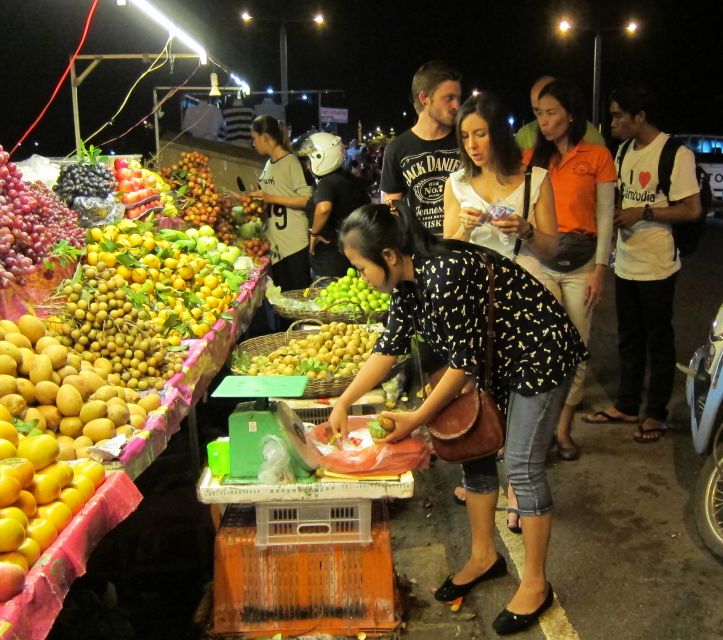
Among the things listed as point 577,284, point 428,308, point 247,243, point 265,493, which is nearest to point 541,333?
point 428,308

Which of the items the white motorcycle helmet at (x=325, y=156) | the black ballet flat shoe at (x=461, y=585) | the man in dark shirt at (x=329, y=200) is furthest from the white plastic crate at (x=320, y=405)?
the white motorcycle helmet at (x=325, y=156)

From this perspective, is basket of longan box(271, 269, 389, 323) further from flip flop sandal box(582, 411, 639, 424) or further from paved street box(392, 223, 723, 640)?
flip flop sandal box(582, 411, 639, 424)

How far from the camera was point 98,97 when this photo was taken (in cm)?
1449

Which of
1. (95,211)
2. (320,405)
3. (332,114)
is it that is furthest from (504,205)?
(332,114)

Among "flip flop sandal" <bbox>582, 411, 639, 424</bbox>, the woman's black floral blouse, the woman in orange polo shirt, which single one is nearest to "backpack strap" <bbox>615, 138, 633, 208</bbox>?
the woman in orange polo shirt

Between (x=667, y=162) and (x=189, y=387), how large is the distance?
317 centimetres

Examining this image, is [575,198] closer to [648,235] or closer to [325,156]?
[648,235]

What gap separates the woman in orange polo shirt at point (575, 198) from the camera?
13.8ft

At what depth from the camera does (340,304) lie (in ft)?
18.0

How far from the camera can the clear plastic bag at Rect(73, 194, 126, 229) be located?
16.3ft

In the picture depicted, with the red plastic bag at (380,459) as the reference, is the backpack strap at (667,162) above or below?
above

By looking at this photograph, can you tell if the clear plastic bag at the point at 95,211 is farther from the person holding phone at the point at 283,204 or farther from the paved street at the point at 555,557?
the person holding phone at the point at 283,204

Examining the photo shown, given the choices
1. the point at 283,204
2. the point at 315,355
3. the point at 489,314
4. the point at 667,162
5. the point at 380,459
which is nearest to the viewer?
the point at 489,314

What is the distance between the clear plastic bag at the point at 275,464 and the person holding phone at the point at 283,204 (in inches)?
182
